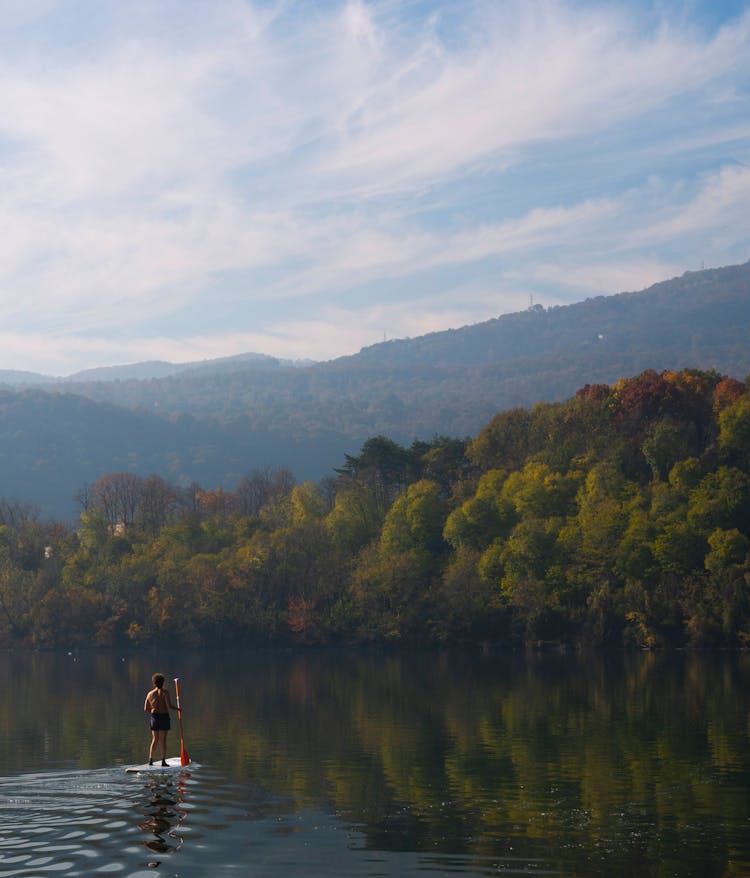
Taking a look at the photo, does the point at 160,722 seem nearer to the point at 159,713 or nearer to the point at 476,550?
the point at 159,713

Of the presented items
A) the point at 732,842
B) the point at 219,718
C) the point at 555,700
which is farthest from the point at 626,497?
the point at 732,842

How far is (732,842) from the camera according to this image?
2103cm

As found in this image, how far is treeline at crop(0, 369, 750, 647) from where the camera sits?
9112cm

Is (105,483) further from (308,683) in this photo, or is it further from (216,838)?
(216,838)

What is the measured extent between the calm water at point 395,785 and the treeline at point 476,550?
33996 mm

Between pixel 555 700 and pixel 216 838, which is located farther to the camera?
pixel 555 700

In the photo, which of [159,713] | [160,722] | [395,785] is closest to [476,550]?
[159,713]

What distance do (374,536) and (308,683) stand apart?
51.2 m

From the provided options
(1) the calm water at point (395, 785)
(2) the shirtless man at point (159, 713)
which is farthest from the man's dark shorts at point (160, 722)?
(1) the calm water at point (395, 785)

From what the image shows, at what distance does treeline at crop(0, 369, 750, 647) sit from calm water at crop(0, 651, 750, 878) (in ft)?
112

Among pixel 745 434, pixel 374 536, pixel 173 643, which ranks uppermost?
pixel 745 434

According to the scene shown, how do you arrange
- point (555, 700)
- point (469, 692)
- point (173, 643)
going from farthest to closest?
point (173, 643)
point (469, 692)
point (555, 700)

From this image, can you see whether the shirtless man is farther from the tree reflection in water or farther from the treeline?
the treeline

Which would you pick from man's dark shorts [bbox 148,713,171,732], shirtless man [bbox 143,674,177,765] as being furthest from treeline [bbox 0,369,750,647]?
man's dark shorts [bbox 148,713,171,732]
